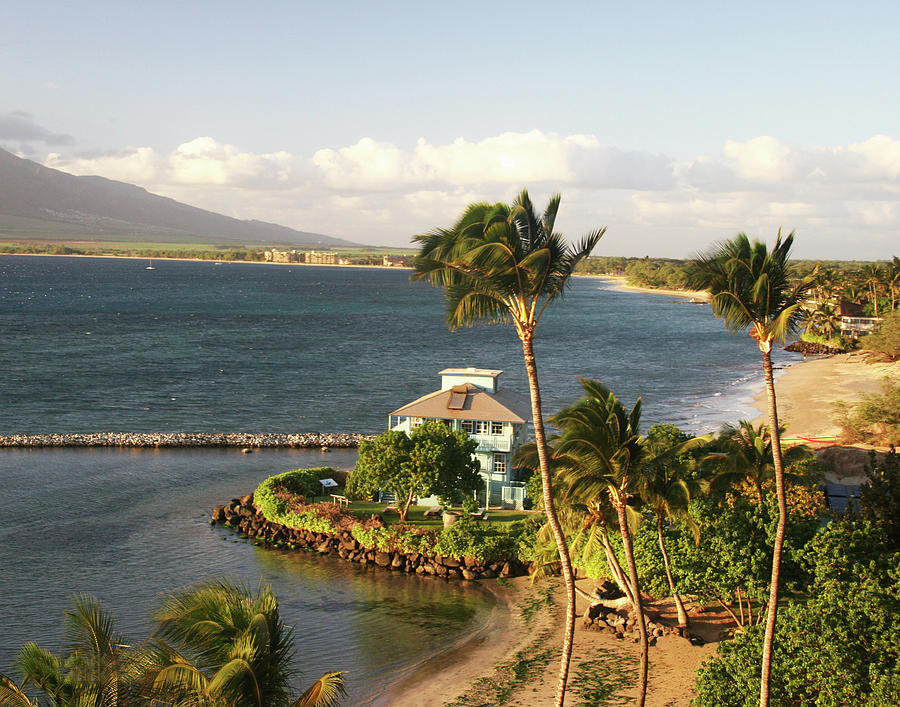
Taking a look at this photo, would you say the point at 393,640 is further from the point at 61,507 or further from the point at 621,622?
the point at 61,507

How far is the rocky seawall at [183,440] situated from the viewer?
2090 inches

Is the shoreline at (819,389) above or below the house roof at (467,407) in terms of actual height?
below

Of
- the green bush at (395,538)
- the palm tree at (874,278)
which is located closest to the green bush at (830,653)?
the green bush at (395,538)

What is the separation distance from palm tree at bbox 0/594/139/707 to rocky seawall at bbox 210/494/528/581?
783 inches

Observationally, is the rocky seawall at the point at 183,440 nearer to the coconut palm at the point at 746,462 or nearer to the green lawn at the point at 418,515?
the green lawn at the point at 418,515

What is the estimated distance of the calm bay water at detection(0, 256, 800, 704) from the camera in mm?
27766

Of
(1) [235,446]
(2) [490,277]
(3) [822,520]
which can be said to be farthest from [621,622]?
(1) [235,446]

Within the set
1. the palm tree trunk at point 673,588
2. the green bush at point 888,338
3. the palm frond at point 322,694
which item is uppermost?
the green bush at point 888,338

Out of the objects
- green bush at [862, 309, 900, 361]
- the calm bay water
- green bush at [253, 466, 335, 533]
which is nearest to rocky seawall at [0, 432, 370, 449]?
the calm bay water

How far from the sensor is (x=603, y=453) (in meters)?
16.2

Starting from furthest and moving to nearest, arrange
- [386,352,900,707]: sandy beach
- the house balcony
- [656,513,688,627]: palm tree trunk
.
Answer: the house balcony
[656,513,688,627]: palm tree trunk
[386,352,900,707]: sandy beach

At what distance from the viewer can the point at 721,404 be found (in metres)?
70.8

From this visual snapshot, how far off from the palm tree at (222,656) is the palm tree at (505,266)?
5.34 m

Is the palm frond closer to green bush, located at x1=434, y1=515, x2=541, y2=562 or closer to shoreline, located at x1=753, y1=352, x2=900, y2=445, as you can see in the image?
green bush, located at x1=434, y1=515, x2=541, y2=562
